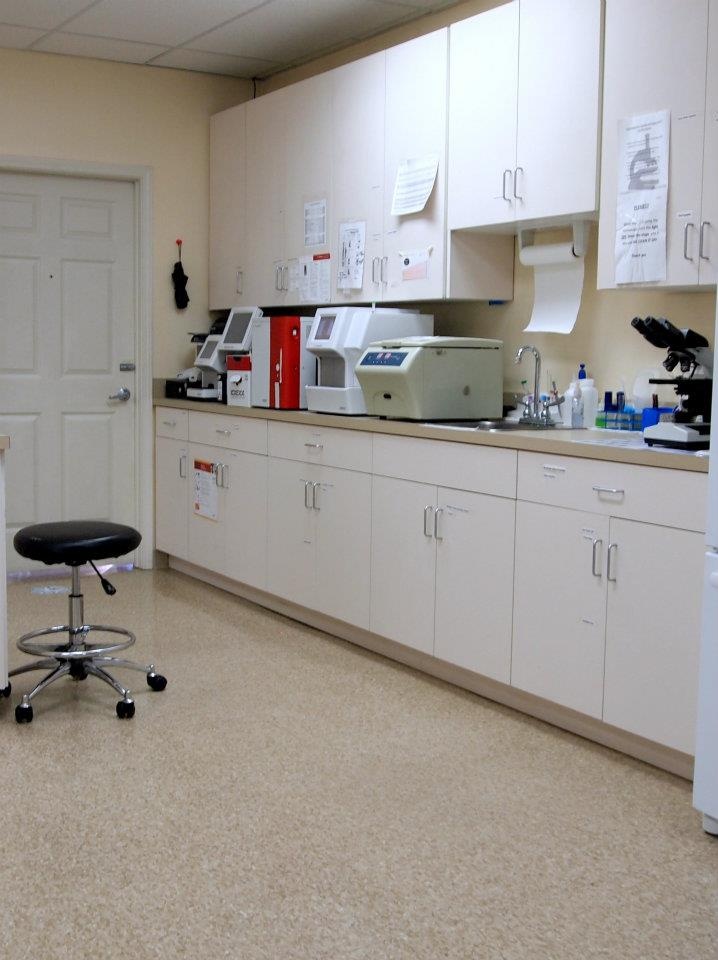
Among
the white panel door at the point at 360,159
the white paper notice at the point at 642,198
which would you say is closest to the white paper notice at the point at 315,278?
the white panel door at the point at 360,159

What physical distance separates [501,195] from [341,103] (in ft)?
3.93

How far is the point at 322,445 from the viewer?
14.5ft

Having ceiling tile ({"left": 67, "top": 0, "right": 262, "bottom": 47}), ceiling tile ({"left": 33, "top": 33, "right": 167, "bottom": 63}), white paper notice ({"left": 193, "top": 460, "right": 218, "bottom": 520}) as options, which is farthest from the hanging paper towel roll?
ceiling tile ({"left": 33, "top": 33, "right": 167, "bottom": 63})

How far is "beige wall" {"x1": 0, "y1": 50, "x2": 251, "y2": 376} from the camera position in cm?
537

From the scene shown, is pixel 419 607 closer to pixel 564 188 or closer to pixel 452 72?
pixel 564 188

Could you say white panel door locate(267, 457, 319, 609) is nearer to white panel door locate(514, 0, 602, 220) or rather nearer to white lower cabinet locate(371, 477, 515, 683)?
white lower cabinet locate(371, 477, 515, 683)

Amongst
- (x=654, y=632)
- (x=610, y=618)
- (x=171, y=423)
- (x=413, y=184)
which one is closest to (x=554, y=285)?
(x=413, y=184)

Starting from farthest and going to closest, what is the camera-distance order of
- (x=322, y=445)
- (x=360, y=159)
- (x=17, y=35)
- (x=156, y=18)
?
(x=17, y=35) < (x=156, y=18) < (x=360, y=159) < (x=322, y=445)

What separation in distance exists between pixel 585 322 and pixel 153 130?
280 centimetres

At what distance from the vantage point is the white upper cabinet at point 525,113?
3.54 metres

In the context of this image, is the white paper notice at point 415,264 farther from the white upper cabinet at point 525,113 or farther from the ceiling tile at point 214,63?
the ceiling tile at point 214,63

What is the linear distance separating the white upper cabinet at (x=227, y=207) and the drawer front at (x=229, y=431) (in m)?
0.71

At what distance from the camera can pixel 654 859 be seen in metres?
2.59

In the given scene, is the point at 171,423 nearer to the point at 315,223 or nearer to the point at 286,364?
the point at 286,364
